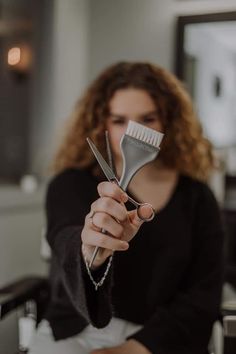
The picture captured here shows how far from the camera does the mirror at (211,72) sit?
742 mm

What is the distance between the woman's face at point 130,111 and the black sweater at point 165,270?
0.08m

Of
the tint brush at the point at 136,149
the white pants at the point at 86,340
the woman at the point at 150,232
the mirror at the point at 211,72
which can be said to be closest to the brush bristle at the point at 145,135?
the tint brush at the point at 136,149

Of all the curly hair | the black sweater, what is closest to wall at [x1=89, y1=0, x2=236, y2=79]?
the curly hair

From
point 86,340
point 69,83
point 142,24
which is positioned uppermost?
point 142,24

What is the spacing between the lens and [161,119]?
51 centimetres

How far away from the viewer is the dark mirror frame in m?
0.62

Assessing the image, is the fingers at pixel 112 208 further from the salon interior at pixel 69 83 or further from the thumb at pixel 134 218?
the salon interior at pixel 69 83

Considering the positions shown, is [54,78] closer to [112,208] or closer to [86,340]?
[86,340]

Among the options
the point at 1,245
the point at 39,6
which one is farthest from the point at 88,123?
the point at 39,6

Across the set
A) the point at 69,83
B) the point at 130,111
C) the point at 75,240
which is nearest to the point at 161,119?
the point at 130,111

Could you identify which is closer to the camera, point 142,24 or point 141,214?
point 141,214

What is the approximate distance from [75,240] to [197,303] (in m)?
0.28

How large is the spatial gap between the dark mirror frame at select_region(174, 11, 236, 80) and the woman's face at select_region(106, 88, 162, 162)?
16 cm

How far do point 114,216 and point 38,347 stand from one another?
0.35 m
